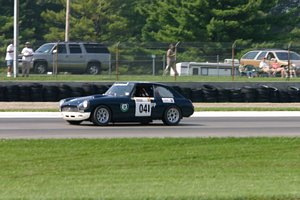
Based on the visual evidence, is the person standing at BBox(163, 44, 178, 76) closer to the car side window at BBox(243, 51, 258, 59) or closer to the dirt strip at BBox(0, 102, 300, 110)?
the car side window at BBox(243, 51, 258, 59)

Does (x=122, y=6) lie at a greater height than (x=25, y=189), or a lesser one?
greater

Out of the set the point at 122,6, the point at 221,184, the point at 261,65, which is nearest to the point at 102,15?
the point at 122,6

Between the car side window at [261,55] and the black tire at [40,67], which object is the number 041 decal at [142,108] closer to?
Answer: the black tire at [40,67]

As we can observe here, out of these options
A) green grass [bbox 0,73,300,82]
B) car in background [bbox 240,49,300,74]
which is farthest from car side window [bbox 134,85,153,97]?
car in background [bbox 240,49,300,74]

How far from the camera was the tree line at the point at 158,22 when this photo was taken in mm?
58781

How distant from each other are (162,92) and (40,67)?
20.5 m

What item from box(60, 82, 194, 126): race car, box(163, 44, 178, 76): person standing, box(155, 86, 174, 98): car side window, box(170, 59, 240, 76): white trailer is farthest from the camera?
box(170, 59, 240, 76): white trailer

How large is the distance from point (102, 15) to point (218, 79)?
25335mm

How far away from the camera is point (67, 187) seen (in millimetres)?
13461

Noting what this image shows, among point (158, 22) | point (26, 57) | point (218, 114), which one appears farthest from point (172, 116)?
point (158, 22)

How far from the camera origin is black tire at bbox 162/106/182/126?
24094 millimetres

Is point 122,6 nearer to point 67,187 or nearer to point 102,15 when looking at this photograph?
point 102,15

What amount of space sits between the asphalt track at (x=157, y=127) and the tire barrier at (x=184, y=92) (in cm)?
408

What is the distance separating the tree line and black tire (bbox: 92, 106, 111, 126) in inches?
1172
